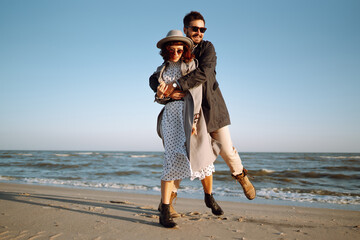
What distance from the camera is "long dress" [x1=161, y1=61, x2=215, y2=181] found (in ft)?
7.60

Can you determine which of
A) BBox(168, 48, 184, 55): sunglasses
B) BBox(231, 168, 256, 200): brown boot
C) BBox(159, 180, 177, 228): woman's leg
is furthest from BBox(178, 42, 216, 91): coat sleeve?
BBox(231, 168, 256, 200): brown boot

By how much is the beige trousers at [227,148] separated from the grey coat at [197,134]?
0.16m

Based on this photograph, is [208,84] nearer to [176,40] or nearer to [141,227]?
[176,40]

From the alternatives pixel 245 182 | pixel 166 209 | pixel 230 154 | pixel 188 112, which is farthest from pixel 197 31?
pixel 166 209

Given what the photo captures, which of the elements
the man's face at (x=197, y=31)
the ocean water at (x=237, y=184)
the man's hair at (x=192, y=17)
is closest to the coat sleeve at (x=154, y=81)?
the man's face at (x=197, y=31)

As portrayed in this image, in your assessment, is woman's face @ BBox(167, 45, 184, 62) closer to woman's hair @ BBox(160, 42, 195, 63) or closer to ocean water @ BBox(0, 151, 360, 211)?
woman's hair @ BBox(160, 42, 195, 63)

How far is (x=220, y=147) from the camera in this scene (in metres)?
2.56

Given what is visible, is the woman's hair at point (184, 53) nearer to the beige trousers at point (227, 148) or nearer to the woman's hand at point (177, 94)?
the woman's hand at point (177, 94)

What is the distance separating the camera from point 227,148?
8.48ft

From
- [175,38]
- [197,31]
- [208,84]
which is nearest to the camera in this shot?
[175,38]

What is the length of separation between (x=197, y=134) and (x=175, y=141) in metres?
0.23

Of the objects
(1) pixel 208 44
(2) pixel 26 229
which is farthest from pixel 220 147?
(2) pixel 26 229

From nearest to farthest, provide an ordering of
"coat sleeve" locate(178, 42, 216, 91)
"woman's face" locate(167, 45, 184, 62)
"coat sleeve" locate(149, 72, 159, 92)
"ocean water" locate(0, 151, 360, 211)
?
"coat sleeve" locate(178, 42, 216, 91) → "woman's face" locate(167, 45, 184, 62) → "coat sleeve" locate(149, 72, 159, 92) → "ocean water" locate(0, 151, 360, 211)

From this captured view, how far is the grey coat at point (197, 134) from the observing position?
231 cm
